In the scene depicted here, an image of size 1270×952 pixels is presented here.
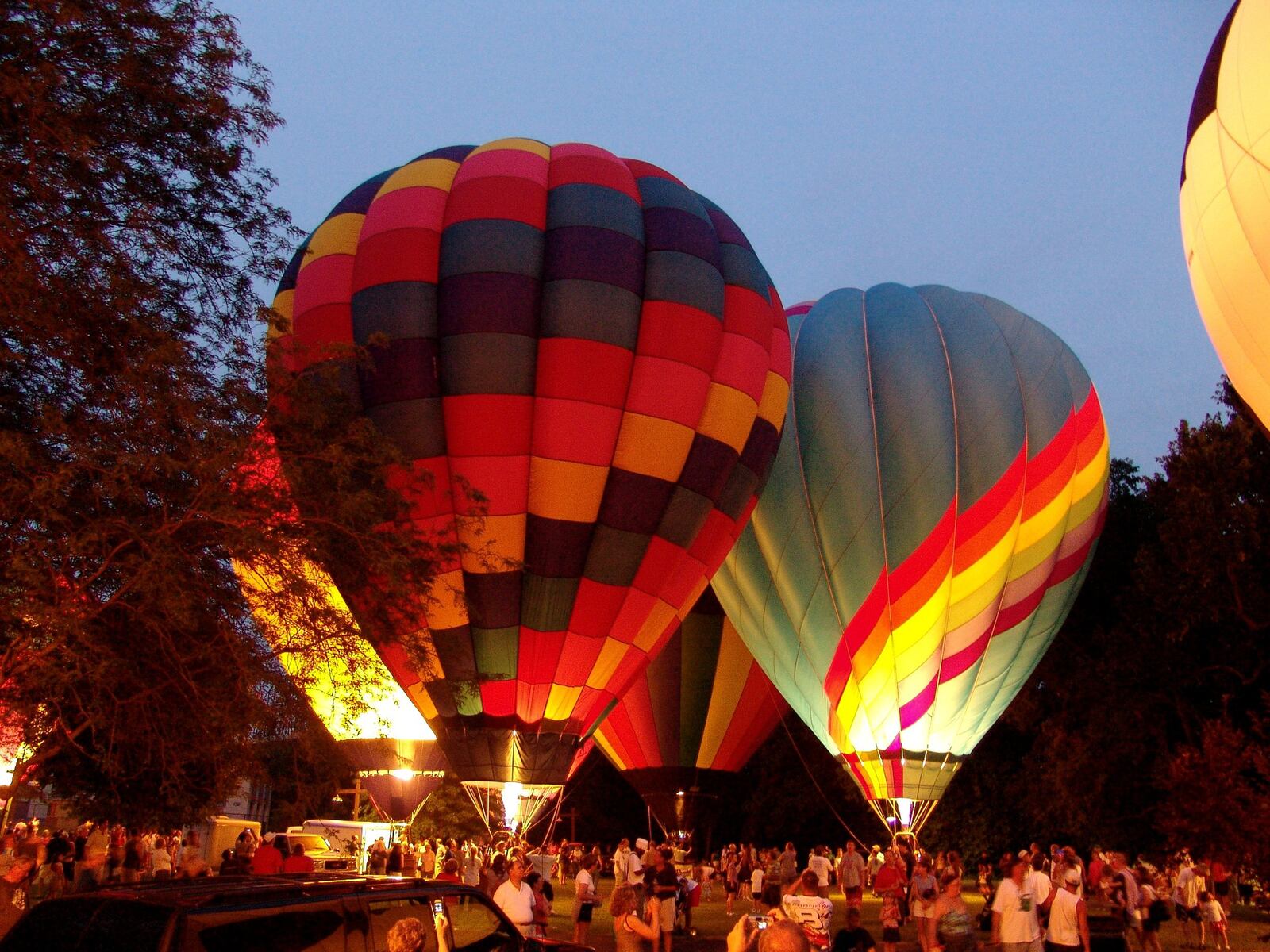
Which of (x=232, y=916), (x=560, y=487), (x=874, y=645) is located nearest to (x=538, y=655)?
(x=560, y=487)

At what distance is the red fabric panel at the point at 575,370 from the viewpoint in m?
12.7

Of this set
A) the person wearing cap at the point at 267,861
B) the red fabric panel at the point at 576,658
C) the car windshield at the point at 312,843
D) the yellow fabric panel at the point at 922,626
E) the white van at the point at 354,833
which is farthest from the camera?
the white van at the point at 354,833

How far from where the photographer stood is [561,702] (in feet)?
44.0

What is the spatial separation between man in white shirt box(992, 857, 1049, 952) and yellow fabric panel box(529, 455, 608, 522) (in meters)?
6.47

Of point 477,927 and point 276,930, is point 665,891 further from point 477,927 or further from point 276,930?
point 276,930

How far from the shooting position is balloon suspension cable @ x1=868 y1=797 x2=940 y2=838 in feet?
59.1

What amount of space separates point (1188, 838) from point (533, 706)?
8.35m

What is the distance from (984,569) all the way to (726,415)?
660 cm

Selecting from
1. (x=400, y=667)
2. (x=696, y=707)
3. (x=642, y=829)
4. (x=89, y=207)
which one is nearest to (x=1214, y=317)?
(x=400, y=667)

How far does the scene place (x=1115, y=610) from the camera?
20547 millimetres

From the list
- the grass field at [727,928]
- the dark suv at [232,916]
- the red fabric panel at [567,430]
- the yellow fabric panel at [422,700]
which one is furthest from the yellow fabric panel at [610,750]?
the dark suv at [232,916]

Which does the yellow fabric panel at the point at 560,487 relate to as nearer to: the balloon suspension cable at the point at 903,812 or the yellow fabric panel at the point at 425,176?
the yellow fabric panel at the point at 425,176

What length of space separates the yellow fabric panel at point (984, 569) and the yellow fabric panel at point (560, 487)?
774 cm

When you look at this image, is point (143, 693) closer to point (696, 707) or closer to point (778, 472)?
point (778, 472)
